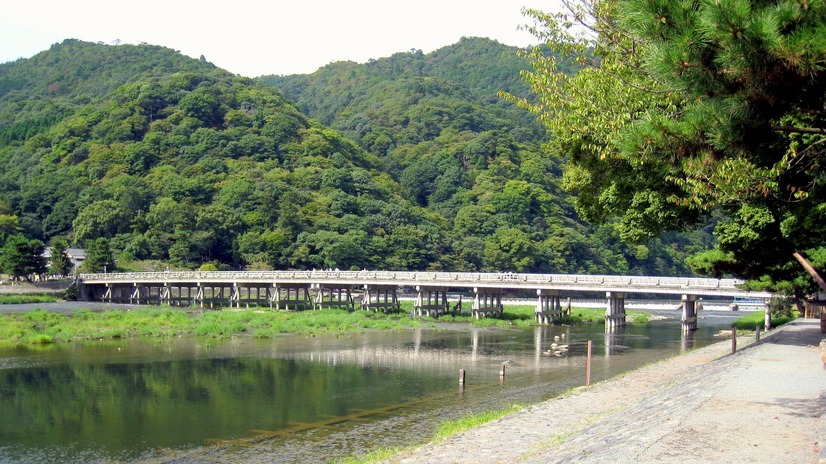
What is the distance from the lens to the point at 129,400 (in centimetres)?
2284

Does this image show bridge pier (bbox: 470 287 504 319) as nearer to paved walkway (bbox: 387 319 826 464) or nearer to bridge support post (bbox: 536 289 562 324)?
bridge support post (bbox: 536 289 562 324)

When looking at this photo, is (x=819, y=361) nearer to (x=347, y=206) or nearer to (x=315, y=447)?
(x=315, y=447)

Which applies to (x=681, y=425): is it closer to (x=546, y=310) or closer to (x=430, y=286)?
(x=546, y=310)

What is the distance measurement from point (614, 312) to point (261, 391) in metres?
32.3

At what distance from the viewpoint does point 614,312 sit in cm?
5091

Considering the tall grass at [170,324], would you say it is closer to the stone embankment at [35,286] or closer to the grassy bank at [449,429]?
the stone embankment at [35,286]

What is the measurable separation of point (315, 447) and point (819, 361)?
46.9 ft

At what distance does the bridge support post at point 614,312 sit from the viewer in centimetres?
5019

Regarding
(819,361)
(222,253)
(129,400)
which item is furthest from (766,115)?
(222,253)

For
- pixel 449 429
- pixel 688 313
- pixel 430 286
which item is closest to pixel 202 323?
pixel 430 286

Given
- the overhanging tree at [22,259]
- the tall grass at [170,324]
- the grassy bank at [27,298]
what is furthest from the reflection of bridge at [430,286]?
the grassy bank at [27,298]

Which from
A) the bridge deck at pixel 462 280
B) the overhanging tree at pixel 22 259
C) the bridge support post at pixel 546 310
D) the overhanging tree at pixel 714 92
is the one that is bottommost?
the bridge support post at pixel 546 310

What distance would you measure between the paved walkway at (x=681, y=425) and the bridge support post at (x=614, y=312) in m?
27.4

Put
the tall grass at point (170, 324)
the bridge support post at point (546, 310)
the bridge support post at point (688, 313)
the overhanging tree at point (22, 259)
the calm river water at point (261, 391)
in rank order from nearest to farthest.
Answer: the calm river water at point (261, 391), the tall grass at point (170, 324), the bridge support post at point (688, 313), the bridge support post at point (546, 310), the overhanging tree at point (22, 259)
